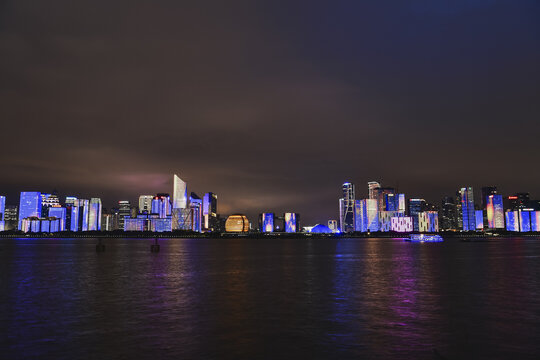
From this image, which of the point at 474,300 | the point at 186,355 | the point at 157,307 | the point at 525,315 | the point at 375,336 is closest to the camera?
the point at 186,355

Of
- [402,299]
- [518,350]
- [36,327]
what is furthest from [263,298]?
[518,350]

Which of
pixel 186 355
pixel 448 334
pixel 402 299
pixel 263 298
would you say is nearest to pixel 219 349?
pixel 186 355

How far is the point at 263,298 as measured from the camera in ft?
135

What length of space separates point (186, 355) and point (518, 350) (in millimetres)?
17337

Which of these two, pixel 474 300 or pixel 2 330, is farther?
pixel 474 300

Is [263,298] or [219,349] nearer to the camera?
[219,349]

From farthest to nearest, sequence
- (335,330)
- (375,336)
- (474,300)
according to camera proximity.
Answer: (474,300)
(335,330)
(375,336)

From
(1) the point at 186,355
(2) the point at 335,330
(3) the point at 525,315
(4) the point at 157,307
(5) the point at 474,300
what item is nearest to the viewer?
(1) the point at 186,355

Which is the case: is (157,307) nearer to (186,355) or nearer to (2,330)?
(2,330)

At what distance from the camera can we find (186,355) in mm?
22016

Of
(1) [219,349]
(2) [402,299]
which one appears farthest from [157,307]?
(2) [402,299]

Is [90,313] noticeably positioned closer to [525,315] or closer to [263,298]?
[263,298]

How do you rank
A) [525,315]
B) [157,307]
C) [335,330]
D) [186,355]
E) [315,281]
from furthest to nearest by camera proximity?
[315,281] → [157,307] → [525,315] → [335,330] → [186,355]

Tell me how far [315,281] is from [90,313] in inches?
1171
